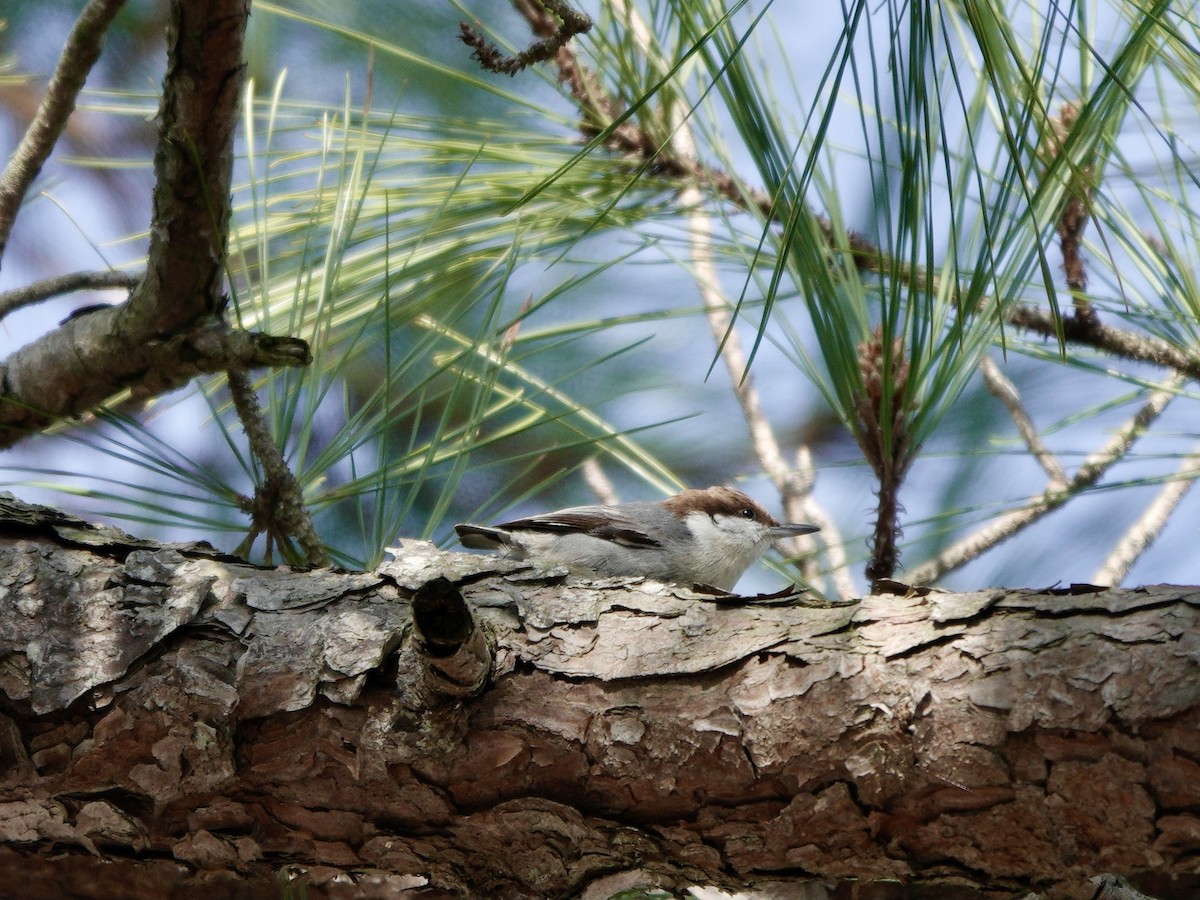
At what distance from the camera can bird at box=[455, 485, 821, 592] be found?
9.97 feet

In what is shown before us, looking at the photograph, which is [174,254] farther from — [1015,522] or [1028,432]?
[1028,432]

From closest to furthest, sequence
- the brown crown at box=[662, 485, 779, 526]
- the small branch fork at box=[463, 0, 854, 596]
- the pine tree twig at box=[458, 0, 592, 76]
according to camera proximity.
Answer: the pine tree twig at box=[458, 0, 592, 76] → the small branch fork at box=[463, 0, 854, 596] → the brown crown at box=[662, 485, 779, 526]

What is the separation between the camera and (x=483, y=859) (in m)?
1.76

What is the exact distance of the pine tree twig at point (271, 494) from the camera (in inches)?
85.2

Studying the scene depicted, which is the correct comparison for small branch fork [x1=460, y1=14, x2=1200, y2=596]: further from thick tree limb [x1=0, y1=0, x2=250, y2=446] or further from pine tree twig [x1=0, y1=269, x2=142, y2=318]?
pine tree twig [x1=0, y1=269, x2=142, y2=318]

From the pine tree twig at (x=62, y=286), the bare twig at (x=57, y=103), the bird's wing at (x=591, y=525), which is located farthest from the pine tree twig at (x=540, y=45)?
the bird's wing at (x=591, y=525)

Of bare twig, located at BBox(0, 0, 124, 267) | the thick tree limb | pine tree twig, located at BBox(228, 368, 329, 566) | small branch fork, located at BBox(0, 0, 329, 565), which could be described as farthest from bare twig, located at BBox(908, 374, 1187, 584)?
bare twig, located at BBox(0, 0, 124, 267)

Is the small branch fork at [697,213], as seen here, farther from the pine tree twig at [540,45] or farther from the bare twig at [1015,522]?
the bare twig at [1015,522]

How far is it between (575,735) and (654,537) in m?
1.55

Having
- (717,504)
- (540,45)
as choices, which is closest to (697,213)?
(717,504)

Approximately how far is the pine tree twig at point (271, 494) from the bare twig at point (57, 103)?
26.3 inches

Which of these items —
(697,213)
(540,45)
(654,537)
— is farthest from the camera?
(654,537)

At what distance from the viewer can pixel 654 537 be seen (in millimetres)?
3199

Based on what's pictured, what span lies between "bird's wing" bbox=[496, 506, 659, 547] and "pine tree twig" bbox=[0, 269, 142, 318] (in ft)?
3.74
